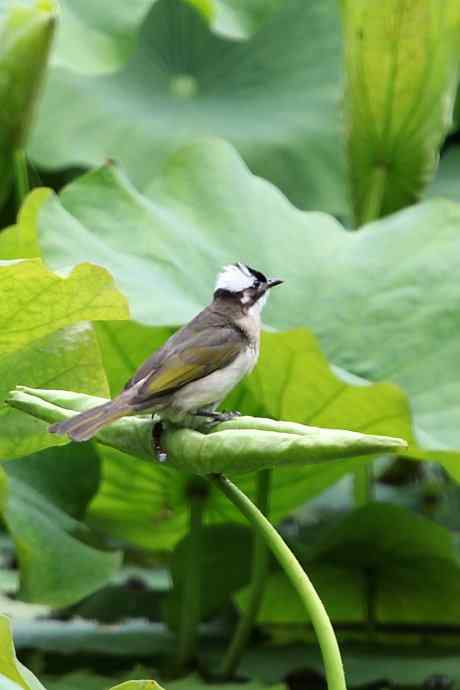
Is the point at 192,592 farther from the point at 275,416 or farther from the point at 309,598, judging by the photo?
the point at 309,598

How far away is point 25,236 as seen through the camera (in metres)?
2.40

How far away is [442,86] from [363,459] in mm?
1113

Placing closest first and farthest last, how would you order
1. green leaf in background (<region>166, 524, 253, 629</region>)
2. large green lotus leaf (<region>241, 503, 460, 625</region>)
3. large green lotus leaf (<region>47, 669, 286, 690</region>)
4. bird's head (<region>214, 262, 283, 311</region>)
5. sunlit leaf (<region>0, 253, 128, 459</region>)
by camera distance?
sunlit leaf (<region>0, 253, 128, 459</region>), bird's head (<region>214, 262, 283, 311</region>), large green lotus leaf (<region>47, 669, 286, 690</region>), large green lotus leaf (<region>241, 503, 460, 625</region>), green leaf in background (<region>166, 524, 253, 629</region>)

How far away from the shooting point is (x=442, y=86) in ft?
10.2

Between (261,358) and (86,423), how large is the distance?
0.81 metres

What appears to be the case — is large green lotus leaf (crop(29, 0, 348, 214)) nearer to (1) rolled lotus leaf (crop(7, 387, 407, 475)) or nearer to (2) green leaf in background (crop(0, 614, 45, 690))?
(1) rolled lotus leaf (crop(7, 387, 407, 475))

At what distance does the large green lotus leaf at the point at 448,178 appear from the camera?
12.3ft

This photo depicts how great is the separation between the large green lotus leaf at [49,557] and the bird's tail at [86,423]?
0.78 metres

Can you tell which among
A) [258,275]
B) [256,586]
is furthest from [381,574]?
[258,275]

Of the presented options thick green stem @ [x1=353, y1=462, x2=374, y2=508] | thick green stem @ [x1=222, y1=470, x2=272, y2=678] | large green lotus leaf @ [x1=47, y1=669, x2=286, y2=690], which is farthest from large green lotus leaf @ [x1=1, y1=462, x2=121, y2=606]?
thick green stem @ [x1=353, y1=462, x2=374, y2=508]

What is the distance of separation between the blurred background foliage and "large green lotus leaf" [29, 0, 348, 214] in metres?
0.03

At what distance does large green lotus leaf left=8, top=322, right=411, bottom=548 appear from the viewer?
6.93 feet

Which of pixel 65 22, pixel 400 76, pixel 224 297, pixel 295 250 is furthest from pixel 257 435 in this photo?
pixel 65 22

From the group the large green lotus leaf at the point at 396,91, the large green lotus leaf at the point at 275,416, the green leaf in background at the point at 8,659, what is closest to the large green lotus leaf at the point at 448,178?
the large green lotus leaf at the point at 396,91
